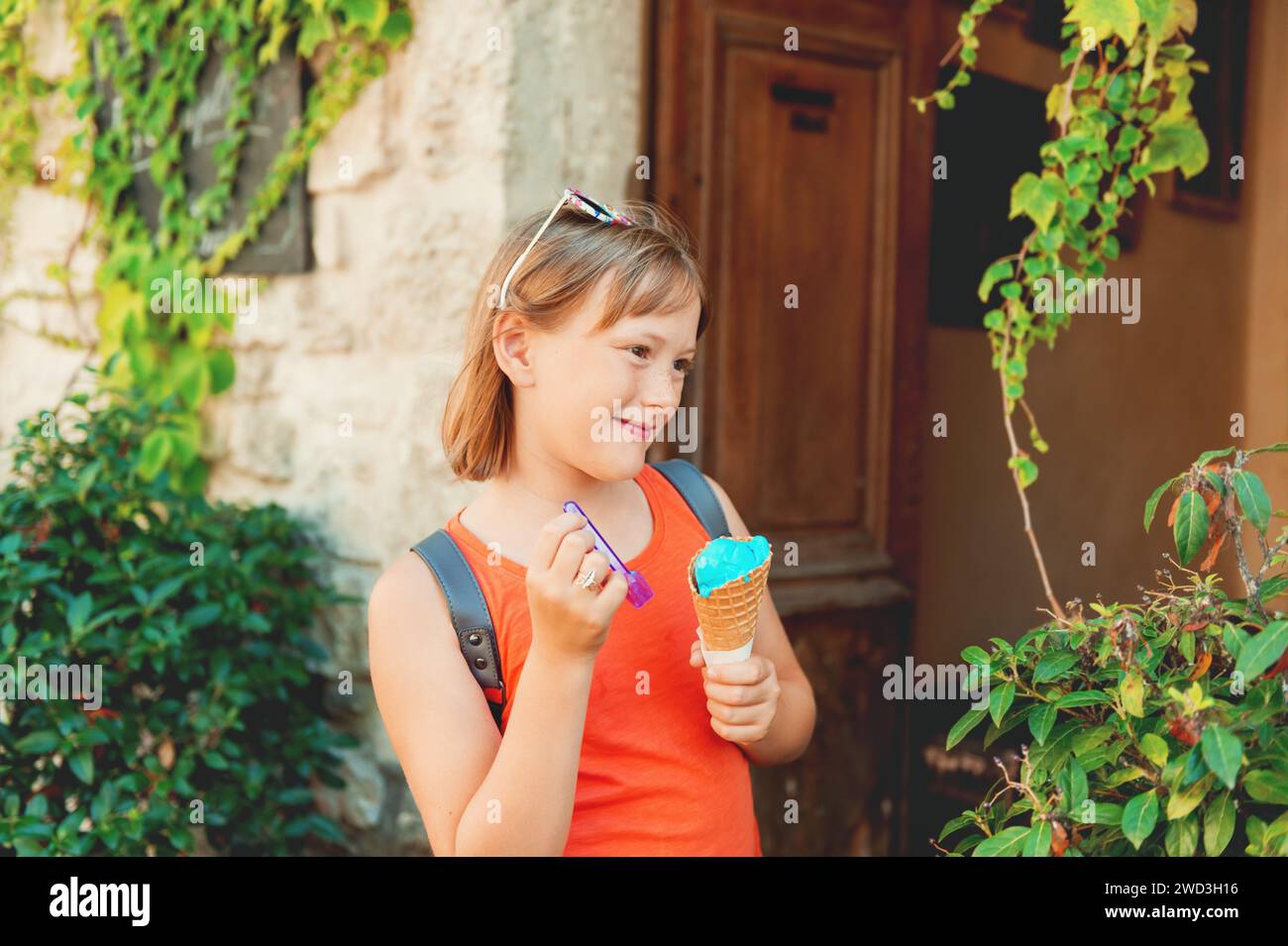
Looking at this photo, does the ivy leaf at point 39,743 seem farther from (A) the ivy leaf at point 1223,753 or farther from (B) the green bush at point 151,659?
(A) the ivy leaf at point 1223,753

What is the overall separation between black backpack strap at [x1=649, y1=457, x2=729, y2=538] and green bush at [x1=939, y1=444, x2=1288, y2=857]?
597 mm

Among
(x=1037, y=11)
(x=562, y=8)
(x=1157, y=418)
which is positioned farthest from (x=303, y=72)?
(x=1157, y=418)

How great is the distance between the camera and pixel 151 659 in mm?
2943

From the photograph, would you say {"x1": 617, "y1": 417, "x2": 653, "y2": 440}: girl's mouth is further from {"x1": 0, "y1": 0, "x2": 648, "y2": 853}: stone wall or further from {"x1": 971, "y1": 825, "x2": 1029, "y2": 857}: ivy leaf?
{"x1": 0, "y1": 0, "x2": 648, "y2": 853}: stone wall

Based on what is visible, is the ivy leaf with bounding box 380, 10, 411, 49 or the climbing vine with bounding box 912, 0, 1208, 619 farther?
the ivy leaf with bounding box 380, 10, 411, 49

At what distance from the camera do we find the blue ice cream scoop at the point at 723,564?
154cm

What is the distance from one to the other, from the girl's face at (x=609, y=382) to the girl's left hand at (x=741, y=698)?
29 centimetres

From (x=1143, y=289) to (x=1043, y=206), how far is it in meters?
3.30

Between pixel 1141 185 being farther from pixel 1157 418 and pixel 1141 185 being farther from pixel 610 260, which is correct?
pixel 610 260

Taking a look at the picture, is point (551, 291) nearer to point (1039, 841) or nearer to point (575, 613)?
point (575, 613)

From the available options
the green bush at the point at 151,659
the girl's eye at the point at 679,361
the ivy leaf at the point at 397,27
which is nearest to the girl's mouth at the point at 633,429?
the girl's eye at the point at 679,361

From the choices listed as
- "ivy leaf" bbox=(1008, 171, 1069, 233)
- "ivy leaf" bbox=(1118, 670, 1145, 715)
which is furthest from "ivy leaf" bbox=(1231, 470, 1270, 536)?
"ivy leaf" bbox=(1008, 171, 1069, 233)

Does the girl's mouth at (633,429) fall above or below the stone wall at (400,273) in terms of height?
below

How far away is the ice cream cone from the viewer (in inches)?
60.3
